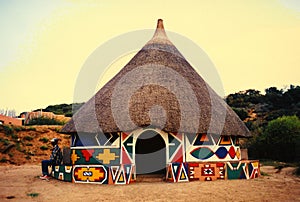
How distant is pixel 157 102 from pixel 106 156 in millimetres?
2466

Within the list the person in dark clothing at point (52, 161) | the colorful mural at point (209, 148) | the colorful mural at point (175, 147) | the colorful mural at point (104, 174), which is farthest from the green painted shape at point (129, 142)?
the person in dark clothing at point (52, 161)

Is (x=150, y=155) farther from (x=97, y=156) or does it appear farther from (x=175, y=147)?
(x=97, y=156)

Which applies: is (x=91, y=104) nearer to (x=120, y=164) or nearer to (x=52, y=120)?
(x=120, y=164)

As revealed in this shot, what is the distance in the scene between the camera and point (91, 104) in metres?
12.3

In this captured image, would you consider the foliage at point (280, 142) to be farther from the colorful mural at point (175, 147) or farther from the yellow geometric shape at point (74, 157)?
the yellow geometric shape at point (74, 157)

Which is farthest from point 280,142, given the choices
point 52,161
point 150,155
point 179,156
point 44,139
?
point 44,139

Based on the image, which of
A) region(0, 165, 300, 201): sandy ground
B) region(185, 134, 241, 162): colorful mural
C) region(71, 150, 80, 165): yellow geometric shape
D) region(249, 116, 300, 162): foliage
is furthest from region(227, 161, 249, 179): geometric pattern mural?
region(249, 116, 300, 162): foliage

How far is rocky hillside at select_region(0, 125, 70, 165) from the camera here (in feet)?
70.7

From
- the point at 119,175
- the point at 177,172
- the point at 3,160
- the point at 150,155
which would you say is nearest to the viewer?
the point at 119,175

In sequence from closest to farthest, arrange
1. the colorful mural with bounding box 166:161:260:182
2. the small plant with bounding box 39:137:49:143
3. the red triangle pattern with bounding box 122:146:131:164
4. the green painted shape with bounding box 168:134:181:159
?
1. the colorful mural with bounding box 166:161:260:182
2. the red triangle pattern with bounding box 122:146:131:164
3. the green painted shape with bounding box 168:134:181:159
4. the small plant with bounding box 39:137:49:143

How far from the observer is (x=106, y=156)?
10695 mm

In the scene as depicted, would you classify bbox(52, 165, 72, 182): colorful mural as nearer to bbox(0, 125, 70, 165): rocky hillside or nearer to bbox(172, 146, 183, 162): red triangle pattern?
bbox(172, 146, 183, 162): red triangle pattern

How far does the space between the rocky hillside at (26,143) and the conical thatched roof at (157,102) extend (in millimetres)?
11151

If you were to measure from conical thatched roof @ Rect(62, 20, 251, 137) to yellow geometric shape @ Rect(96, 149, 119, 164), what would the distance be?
77 centimetres
